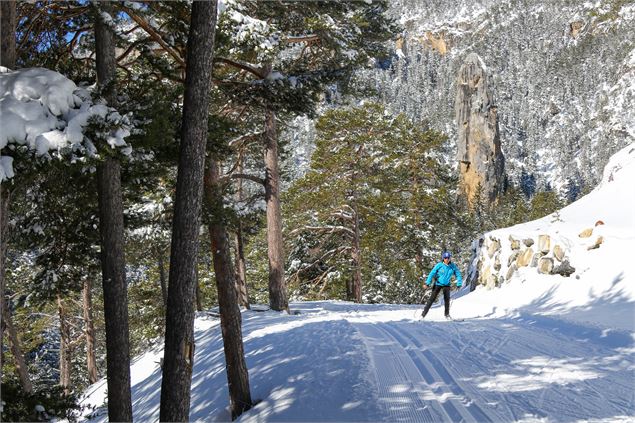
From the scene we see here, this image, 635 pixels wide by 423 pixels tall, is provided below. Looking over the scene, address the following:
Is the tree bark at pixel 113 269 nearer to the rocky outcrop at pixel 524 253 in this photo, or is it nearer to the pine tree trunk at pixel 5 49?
the pine tree trunk at pixel 5 49

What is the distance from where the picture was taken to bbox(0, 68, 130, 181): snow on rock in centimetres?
432

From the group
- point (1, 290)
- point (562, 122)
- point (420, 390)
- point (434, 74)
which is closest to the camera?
point (1, 290)

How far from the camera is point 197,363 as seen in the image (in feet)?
32.0

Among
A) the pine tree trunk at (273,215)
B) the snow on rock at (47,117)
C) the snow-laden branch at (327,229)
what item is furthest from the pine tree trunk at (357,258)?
the snow on rock at (47,117)

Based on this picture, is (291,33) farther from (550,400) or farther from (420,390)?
(550,400)

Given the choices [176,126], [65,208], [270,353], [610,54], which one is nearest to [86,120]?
[176,126]

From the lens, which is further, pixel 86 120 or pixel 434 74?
pixel 434 74

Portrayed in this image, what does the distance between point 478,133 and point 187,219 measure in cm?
8104

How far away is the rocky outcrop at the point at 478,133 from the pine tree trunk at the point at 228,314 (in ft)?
230

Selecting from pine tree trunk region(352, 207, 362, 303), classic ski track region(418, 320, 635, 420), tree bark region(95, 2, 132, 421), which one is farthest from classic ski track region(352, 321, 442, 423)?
pine tree trunk region(352, 207, 362, 303)

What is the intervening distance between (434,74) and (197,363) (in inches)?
7575

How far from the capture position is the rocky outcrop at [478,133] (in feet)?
245

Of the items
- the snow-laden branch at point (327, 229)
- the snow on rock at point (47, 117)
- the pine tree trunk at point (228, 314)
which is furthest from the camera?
the snow-laden branch at point (327, 229)

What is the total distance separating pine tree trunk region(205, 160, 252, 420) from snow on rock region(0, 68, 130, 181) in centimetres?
229
